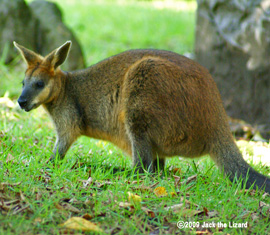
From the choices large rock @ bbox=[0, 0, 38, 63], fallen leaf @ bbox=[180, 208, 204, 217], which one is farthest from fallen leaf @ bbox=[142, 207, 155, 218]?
large rock @ bbox=[0, 0, 38, 63]

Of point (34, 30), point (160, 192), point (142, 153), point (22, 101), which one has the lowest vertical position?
point (160, 192)

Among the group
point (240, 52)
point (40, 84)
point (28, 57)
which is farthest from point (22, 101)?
point (240, 52)

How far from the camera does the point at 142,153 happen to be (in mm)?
4062

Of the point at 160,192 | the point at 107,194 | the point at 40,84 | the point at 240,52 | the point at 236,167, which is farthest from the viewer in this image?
the point at 240,52

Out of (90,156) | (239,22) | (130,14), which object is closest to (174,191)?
(90,156)

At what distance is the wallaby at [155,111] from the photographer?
4.02m

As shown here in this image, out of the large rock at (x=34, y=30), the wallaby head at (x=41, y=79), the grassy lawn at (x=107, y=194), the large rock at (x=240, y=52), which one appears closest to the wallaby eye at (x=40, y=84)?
the wallaby head at (x=41, y=79)

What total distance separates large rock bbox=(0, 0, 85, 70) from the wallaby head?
3.65 metres

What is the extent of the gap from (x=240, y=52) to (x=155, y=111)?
3.84 m

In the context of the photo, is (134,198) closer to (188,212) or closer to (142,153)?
(188,212)

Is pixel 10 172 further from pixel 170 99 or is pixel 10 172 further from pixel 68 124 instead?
pixel 170 99

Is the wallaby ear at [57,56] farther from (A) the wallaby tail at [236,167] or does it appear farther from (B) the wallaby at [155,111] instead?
(A) the wallaby tail at [236,167]

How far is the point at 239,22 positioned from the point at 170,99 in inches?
152

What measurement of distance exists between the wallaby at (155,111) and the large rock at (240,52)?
295 cm
